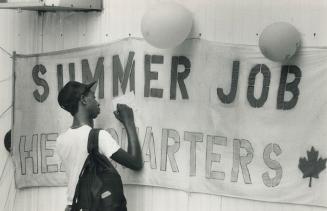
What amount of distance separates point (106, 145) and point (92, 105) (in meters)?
0.41

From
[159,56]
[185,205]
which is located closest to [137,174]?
[185,205]

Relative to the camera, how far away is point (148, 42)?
7477 millimetres

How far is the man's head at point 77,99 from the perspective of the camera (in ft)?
24.4

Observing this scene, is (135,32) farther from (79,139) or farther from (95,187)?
(95,187)

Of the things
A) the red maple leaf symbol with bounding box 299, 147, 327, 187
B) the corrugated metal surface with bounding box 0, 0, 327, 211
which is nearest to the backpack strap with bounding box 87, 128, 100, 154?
the corrugated metal surface with bounding box 0, 0, 327, 211

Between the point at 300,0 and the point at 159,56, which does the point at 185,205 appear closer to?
the point at 159,56

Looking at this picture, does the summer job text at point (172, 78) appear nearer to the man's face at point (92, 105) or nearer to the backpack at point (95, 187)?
the man's face at point (92, 105)

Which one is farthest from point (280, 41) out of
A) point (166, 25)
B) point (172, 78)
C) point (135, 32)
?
point (135, 32)

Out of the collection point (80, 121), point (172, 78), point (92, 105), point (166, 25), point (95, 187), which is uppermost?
point (166, 25)

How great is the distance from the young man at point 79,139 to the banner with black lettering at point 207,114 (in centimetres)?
35

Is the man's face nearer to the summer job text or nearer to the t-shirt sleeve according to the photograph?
the t-shirt sleeve

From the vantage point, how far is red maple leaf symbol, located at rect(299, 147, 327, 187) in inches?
275

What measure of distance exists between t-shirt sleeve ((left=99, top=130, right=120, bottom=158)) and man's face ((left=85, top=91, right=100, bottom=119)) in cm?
27

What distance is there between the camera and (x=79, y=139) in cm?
728
